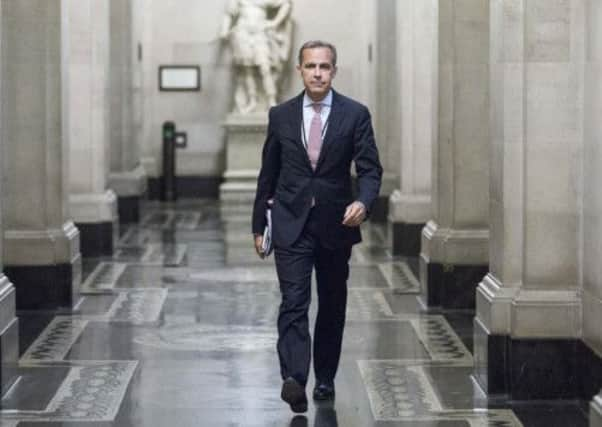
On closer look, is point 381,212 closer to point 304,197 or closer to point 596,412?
point 304,197

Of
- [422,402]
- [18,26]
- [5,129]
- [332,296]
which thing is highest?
[18,26]

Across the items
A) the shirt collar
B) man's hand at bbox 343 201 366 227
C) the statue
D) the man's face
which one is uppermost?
the statue

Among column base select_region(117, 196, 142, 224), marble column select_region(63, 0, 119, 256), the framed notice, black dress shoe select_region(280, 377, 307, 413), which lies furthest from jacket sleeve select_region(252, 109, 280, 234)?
the framed notice

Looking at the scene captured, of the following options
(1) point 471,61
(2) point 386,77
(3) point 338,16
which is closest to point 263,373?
(1) point 471,61

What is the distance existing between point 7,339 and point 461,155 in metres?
5.10

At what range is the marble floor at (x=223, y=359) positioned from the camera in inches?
364

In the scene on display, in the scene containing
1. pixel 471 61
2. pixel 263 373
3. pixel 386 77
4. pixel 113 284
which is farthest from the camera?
pixel 386 77

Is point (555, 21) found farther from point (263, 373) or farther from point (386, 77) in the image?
point (386, 77)

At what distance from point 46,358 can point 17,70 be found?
3494 mm

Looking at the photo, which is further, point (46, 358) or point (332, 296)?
point (46, 358)

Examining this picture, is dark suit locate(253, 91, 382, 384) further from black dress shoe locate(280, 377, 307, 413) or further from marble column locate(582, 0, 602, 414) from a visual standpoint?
marble column locate(582, 0, 602, 414)

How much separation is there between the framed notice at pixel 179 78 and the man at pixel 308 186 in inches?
762

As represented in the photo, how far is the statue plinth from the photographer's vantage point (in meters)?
27.2

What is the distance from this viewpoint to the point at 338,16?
28.2 m
